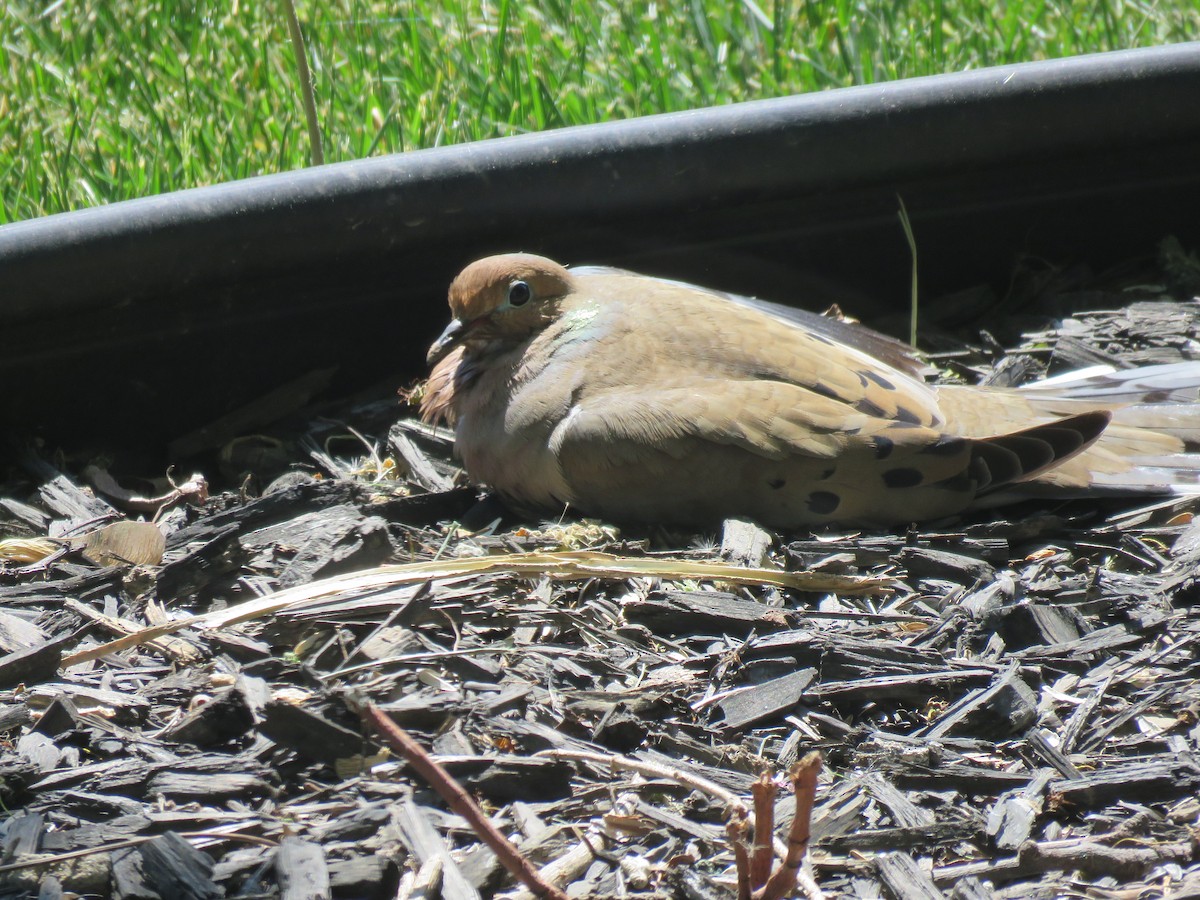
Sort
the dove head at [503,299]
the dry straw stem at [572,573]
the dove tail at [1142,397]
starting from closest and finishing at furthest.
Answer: the dry straw stem at [572,573]
the dove tail at [1142,397]
the dove head at [503,299]

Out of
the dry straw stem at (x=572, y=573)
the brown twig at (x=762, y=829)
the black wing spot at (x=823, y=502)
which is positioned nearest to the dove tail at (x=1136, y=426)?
the black wing spot at (x=823, y=502)

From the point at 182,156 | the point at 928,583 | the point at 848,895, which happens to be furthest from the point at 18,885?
the point at 182,156

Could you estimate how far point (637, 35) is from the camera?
496cm

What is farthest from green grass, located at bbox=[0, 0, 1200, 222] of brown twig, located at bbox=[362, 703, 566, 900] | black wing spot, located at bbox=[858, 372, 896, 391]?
brown twig, located at bbox=[362, 703, 566, 900]

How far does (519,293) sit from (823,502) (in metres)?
0.99

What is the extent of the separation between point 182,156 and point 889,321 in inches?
92.0

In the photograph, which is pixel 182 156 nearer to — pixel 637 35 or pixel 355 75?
pixel 355 75

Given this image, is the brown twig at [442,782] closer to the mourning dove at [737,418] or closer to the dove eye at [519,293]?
the mourning dove at [737,418]

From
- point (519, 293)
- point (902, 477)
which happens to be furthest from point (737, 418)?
point (519, 293)

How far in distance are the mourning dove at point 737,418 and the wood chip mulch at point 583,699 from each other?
96mm

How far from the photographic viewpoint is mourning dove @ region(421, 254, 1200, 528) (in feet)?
9.82

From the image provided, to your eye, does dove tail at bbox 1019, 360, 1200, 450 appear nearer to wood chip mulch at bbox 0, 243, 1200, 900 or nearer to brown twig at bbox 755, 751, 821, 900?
wood chip mulch at bbox 0, 243, 1200, 900

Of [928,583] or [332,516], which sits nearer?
[928,583]

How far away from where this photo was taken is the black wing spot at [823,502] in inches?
119
